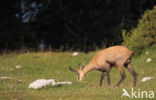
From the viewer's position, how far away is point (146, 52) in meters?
20.7

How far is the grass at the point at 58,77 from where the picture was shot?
9891mm

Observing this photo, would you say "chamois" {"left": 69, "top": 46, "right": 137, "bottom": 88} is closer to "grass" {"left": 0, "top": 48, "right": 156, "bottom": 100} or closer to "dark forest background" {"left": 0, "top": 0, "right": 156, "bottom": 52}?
"grass" {"left": 0, "top": 48, "right": 156, "bottom": 100}

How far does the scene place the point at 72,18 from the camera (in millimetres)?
35594

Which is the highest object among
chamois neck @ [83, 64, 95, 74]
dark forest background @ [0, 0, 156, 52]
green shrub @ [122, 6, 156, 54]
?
dark forest background @ [0, 0, 156, 52]

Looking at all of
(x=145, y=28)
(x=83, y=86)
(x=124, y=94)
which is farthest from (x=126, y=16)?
(x=124, y=94)

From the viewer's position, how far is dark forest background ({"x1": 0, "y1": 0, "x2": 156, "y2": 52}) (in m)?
34.0

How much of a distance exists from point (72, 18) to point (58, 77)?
62.4 ft

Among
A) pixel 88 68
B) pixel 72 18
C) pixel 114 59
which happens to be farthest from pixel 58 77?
pixel 72 18

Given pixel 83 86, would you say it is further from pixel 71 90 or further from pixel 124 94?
pixel 124 94

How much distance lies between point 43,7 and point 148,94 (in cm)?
2716

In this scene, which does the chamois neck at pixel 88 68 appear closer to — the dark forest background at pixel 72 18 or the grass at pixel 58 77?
the grass at pixel 58 77

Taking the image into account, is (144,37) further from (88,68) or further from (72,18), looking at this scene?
(72,18)

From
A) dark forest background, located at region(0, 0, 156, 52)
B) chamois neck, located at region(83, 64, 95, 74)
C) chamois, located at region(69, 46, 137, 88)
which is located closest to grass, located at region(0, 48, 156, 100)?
chamois neck, located at region(83, 64, 95, 74)

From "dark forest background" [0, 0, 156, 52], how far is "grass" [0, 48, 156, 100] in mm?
10686
